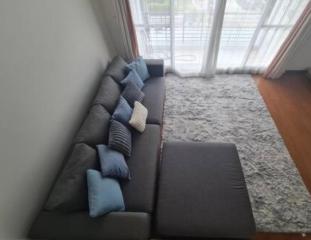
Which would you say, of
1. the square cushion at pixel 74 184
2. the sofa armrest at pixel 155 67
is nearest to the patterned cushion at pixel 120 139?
the square cushion at pixel 74 184

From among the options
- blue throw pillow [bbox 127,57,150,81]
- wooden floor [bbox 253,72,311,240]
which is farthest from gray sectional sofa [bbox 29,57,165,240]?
wooden floor [bbox 253,72,311,240]

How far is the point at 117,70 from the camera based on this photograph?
7.95 feet

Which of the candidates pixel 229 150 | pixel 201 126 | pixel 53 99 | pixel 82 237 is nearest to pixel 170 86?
pixel 201 126

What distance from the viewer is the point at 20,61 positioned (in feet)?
4.20

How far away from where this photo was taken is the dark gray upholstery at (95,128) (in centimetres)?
168

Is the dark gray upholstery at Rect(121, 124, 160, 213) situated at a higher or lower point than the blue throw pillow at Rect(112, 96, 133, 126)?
lower

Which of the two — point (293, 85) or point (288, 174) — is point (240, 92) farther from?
point (288, 174)

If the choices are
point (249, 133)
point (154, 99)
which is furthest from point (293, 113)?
point (154, 99)

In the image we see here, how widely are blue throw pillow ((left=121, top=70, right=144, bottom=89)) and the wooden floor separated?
1861 mm

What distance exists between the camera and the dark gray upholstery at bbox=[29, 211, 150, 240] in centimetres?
127

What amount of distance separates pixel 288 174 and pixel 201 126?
3.47ft

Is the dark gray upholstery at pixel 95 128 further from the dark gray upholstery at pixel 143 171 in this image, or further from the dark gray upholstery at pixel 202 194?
the dark gray upholstery at pixel 202 194

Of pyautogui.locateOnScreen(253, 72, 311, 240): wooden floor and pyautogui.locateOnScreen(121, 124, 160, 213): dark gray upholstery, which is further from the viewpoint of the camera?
pyautogui.locateOnScreen(253, 72, 311, 240): wooden floor

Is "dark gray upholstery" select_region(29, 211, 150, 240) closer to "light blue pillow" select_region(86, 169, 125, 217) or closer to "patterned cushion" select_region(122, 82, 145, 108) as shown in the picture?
"light blue pillow" select_region(86, 169, 125, 217)
